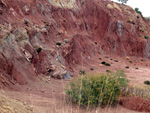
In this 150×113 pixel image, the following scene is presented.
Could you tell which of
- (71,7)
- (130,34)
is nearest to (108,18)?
(130,34)

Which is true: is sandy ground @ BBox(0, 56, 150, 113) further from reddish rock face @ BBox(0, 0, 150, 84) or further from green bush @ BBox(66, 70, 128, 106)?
reddish rock face @ BBox(0, 0, 150, 84)

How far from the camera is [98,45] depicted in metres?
33.0

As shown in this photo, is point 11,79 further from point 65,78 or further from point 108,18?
point 108,18

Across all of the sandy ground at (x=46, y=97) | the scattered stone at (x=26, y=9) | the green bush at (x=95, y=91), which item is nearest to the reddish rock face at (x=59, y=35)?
the scattered stone at (x=26, y=9)

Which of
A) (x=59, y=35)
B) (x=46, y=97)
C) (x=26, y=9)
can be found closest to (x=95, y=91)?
(x=46, y=97)

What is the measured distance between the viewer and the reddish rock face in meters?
12.3

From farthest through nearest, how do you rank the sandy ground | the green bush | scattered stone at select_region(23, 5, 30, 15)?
scattered stone at select_region(23, 5, 30, 15)
the green bush
the sandy ground

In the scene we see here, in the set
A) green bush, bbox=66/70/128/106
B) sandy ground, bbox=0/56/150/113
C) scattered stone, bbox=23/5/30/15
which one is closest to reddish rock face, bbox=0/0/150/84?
scattered stone, bbox=23/5/30/15

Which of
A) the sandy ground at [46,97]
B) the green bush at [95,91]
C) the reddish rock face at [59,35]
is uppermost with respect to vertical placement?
the reddish rock face at [59,35]

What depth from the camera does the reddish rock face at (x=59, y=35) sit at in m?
12.3

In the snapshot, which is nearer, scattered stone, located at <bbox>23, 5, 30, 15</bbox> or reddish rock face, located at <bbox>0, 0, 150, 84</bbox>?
reddish rock face, located at <bbox>0, 0, 150, 84</bbox>

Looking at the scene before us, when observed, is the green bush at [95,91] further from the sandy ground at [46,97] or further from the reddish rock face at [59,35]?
the reddish rock face at [59,35]

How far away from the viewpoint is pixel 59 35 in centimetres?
2155

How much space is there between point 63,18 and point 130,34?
18594 millimetres
